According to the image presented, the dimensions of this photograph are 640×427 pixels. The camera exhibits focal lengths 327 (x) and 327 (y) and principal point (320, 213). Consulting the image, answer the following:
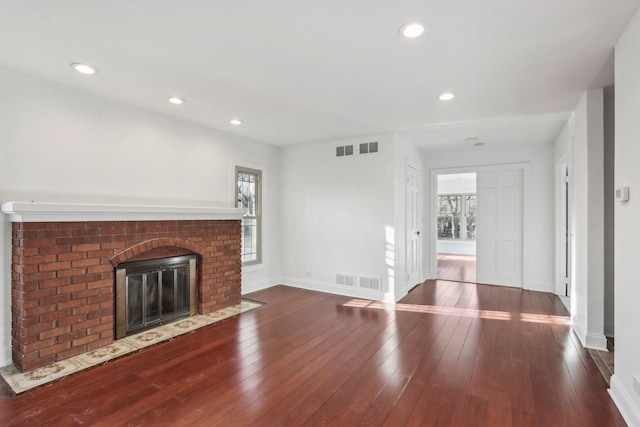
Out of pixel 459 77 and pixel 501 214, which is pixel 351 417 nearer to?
pixel 459 77

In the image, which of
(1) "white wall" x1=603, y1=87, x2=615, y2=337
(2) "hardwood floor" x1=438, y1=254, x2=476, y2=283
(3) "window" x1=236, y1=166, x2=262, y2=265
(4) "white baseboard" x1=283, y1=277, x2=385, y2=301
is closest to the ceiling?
(1) "white wall" x1=603, y1=87, x2=615, y2=337

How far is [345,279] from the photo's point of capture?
5293 millimetres

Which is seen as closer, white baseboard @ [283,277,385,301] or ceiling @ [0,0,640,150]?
ceiling @ [0,0,640,150]

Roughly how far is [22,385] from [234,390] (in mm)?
1606

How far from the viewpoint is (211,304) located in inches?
168

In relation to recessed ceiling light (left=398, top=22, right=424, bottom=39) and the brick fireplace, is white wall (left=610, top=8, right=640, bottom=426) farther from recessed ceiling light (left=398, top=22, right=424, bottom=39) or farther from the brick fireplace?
the brick fireplace

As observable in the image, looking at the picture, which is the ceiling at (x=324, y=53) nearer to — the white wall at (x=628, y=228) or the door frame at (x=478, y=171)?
Result: the white wall at (x=628, y=228)

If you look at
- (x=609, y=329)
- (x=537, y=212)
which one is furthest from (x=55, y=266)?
(x=537, y=212)

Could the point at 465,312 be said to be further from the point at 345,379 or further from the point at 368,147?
the point at 368,147

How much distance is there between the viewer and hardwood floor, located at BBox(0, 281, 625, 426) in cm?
213

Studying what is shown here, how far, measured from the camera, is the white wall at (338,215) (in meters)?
Answer: 4.95

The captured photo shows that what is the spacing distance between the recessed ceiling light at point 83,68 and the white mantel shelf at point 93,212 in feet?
3.80

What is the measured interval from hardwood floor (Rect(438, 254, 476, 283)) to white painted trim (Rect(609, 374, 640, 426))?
4.10m

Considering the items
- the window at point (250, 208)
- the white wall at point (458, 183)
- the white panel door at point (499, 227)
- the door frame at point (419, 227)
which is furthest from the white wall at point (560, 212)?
the white wall at point (458, 183)
